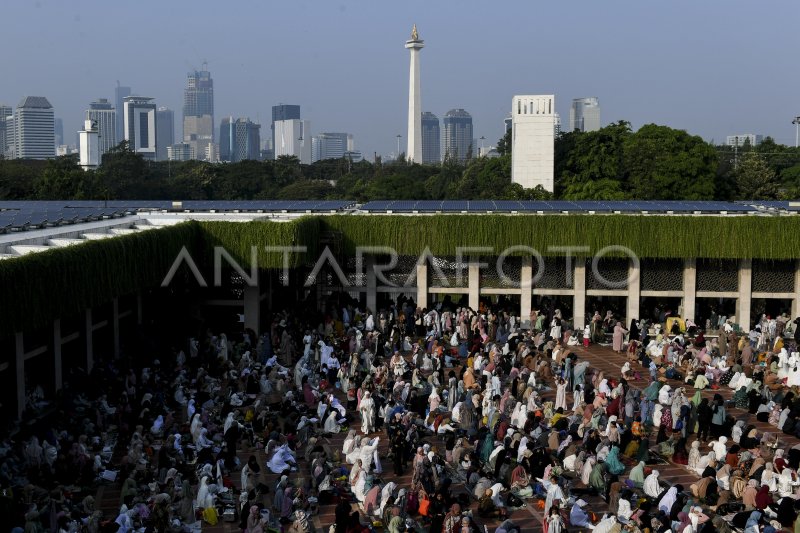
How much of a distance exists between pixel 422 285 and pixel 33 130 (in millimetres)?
161681

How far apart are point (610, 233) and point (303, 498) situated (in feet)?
50.4

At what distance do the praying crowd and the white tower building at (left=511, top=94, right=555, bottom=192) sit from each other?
35.4 m

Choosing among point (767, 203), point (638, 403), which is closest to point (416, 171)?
point (767, 203)

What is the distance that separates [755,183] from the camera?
53.8 meters

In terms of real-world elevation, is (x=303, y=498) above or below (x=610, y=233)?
below

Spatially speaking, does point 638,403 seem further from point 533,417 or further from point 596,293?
point 596,293

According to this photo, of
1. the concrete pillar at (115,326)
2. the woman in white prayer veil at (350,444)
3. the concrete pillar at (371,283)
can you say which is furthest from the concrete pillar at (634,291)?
the concrete pillar at (115,326)

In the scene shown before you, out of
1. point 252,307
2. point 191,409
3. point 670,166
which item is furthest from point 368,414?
point 670,166

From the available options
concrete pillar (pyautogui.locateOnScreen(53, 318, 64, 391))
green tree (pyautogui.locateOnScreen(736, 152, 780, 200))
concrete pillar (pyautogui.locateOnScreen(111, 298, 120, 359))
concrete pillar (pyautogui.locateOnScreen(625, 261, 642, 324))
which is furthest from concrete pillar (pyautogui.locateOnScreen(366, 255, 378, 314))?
green tree (pyautogui.locateOnScreen(736, 152, 780, 200))

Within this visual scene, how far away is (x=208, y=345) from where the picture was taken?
22.4 metres

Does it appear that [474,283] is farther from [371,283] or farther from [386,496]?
[386,496]

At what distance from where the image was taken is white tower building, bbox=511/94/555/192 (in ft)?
194

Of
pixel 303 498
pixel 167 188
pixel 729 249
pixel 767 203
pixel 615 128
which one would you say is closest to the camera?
pixel 303 498

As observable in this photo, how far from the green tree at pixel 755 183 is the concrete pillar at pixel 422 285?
30446 millimetres
